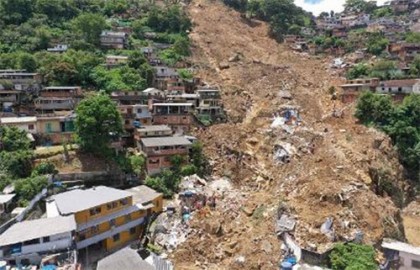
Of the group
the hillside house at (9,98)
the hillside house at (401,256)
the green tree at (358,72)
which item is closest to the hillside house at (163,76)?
the hillside house at (9,98)

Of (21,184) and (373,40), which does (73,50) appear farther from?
(373,40)

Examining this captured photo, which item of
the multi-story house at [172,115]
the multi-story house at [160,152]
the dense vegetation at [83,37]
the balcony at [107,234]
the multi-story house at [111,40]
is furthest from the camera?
the multi-story house at [111,40]

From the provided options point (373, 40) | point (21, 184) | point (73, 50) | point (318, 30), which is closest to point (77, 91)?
point (73, 50)

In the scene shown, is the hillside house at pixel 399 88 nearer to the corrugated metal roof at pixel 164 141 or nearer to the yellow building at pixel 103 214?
the corrugated metal roof at pixel 164 141

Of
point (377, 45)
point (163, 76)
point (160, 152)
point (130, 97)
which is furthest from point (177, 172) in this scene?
point (377, 45)

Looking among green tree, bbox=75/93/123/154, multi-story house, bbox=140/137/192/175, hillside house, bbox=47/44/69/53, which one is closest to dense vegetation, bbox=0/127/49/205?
green tree, bbox=75/93/123/154

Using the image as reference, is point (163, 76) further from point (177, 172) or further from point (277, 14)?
point (277, 14)
